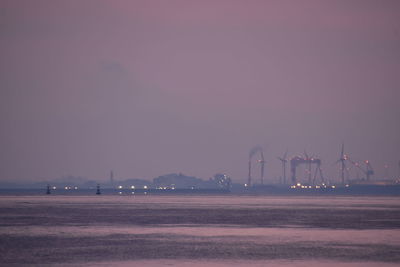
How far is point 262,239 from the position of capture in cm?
5859

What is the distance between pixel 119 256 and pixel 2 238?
14.5 m

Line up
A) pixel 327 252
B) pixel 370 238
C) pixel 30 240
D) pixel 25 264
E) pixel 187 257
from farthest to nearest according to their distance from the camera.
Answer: pixel 370 238 → pixel 30 240 → pixel 327 252 → pixel 187 257 → pixel 25 264

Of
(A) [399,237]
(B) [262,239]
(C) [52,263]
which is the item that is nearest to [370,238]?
(A) [399,237]

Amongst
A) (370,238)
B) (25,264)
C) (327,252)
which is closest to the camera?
(25,264)

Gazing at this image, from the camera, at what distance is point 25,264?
138 feet

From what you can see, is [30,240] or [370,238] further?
[370,238]

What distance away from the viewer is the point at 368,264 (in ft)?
143

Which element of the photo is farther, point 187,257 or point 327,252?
point 327,252

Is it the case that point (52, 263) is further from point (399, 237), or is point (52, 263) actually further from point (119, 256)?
point (399, 237)

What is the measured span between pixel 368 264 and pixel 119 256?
14.8 metres

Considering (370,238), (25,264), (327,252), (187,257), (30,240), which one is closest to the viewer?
(25,264)

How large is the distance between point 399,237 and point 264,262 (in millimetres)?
20270

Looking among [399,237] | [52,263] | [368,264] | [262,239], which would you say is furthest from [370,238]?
[52,263]

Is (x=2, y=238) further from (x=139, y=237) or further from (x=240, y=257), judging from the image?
(x=240, y=257)
